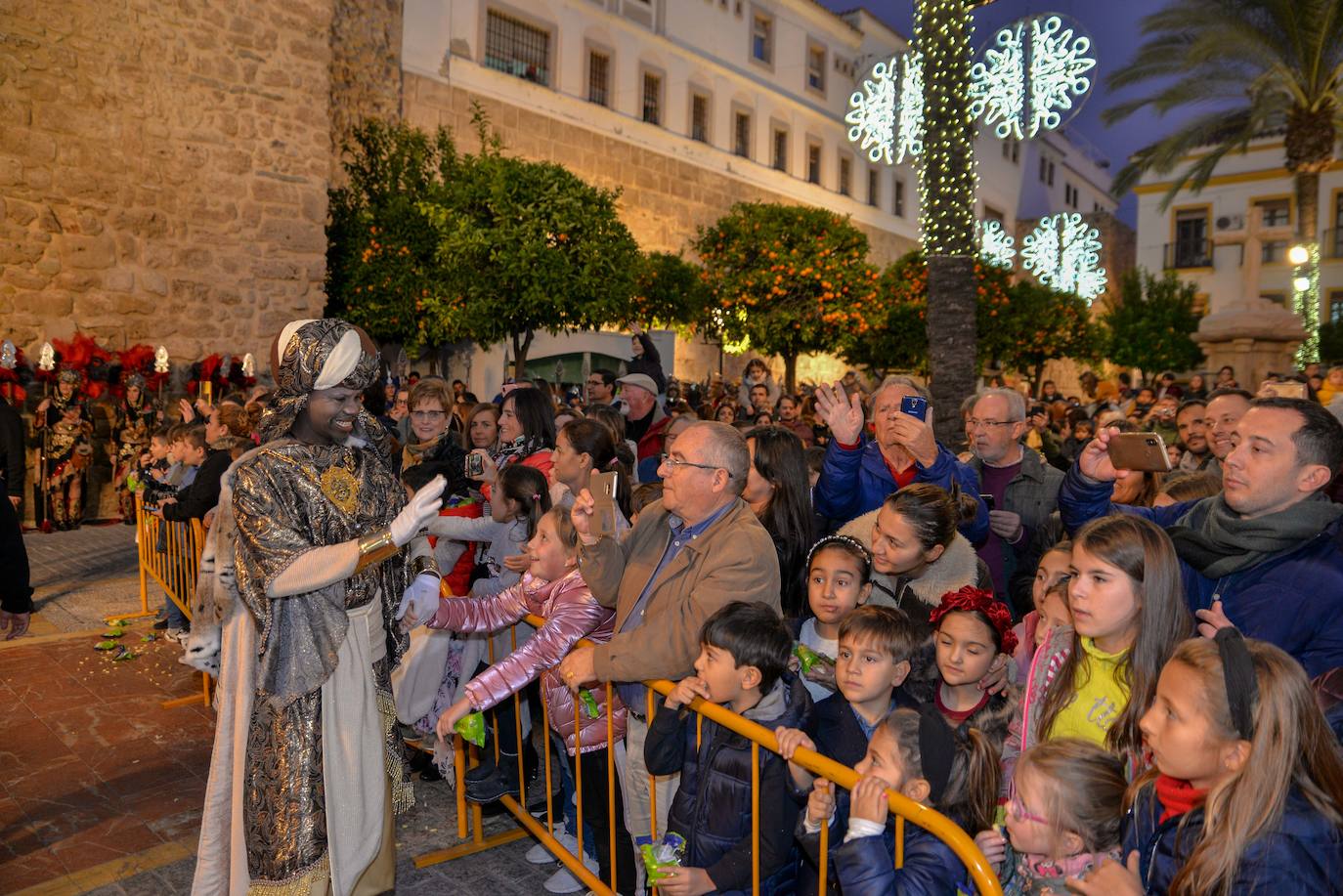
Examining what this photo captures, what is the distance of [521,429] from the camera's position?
585cm

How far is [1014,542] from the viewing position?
189 inches

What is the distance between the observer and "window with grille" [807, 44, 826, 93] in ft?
104

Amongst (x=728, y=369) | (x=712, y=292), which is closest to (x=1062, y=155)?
(x=728, y=369)

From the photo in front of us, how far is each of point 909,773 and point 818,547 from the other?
4.00 ft

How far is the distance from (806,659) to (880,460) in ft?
5.02

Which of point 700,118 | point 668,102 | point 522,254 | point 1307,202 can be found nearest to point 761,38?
point 700,118

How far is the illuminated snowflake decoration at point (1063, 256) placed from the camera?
89.9 ft

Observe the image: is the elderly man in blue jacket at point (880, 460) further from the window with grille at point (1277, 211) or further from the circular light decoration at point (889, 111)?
the window with grille at point (1277, 211)

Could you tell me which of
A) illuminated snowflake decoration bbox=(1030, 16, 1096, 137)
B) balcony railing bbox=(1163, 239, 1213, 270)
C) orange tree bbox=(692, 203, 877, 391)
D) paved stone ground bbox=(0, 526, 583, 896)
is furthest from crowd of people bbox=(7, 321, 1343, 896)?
balcony railing bbox=(1163, 239, 1213, 270)

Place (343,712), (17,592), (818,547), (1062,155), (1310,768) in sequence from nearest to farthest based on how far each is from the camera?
(1310,768) < (343,712) < (818,547) < (17,592) < (1062,155)

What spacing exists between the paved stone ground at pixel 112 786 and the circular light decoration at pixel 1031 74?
27.9ft

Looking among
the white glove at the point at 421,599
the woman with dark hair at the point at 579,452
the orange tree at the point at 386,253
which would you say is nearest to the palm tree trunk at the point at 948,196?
the woman with dark hair at the point at 579,452

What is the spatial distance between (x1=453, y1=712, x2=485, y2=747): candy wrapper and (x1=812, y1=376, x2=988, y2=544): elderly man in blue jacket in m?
1.89

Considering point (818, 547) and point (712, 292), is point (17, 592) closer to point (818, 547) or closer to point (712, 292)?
point (818, 547)
